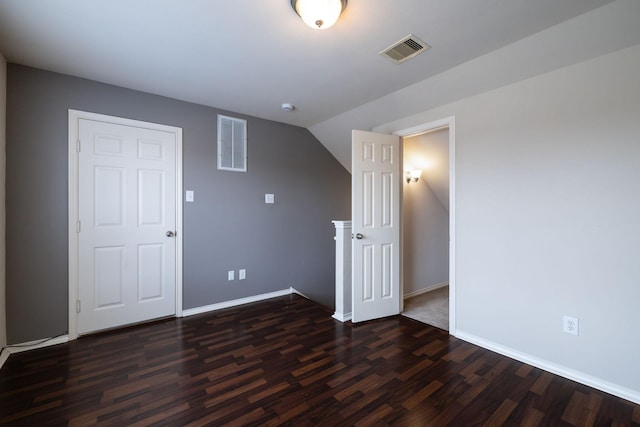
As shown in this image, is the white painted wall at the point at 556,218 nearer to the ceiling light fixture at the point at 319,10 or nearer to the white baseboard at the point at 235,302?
the ceiling light fixture at the point at 319,10

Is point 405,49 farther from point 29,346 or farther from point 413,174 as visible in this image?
point 29,346

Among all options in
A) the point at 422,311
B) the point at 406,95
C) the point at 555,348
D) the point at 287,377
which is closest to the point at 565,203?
the point at 555,348

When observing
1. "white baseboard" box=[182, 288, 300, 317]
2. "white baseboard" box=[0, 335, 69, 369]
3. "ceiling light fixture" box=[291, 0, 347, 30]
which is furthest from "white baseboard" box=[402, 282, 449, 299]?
"white baseboard" box=[0, 335, 69, 369]

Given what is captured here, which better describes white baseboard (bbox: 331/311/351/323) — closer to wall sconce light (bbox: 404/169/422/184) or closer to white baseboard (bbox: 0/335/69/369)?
wall sconce light (bbox: 404/169/422/184)

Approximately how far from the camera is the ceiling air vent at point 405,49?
A: 1958 millimetres

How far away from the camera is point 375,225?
2.97m

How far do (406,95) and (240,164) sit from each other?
81.1 inches

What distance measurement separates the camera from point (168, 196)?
2.98 m

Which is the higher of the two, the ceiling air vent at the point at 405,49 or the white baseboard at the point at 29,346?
the ceiling air vent at the point at 405,49

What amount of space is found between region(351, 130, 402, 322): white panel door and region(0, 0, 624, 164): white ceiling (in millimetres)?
616

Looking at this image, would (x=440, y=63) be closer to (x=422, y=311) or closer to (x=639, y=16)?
(x=639, y=16)

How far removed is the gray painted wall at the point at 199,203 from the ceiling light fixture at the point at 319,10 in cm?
200

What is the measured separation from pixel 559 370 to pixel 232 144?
3.71 m

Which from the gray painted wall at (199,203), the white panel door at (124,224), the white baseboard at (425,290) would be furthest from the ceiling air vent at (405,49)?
the white baseboard at (425,290)
